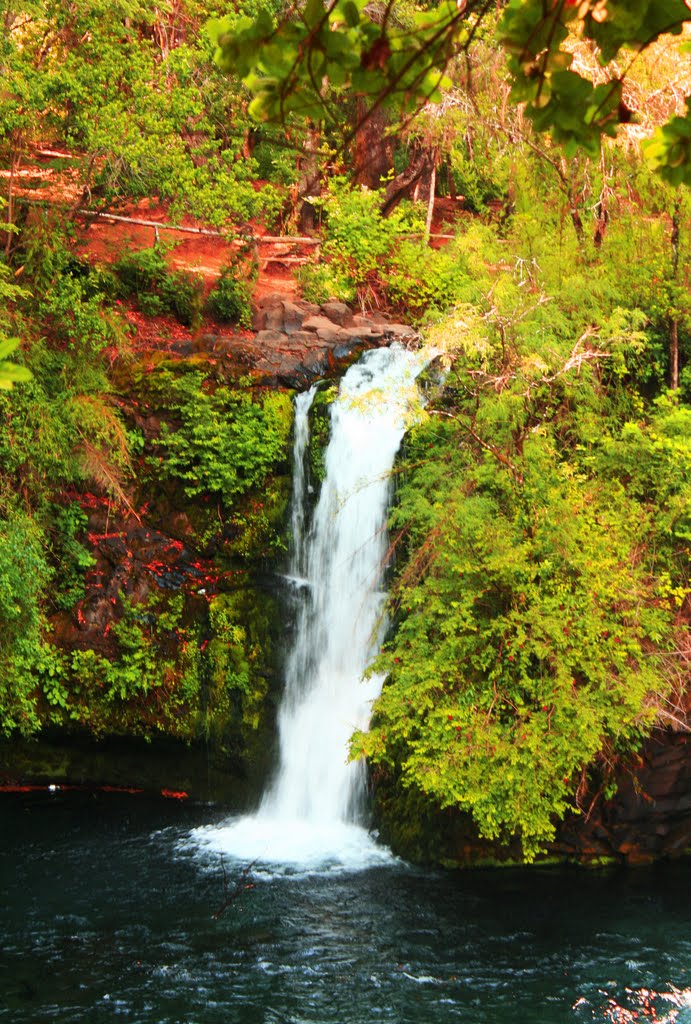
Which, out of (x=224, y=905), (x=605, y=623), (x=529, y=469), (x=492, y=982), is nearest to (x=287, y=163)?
(x=529, y=469)

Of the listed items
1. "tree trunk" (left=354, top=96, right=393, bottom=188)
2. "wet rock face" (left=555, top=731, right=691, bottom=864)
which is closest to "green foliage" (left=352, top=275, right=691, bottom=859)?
"wet rock face" (left=555, top=731, right=691, bottom=864)

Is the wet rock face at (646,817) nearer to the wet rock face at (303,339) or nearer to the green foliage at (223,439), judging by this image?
the wet rock face at (303,339)

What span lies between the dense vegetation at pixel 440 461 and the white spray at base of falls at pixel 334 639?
1.24 ft

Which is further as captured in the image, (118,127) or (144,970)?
(118,127)

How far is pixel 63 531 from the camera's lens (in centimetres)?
1069

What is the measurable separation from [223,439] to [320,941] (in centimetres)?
560

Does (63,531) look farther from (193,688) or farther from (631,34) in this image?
(631,34)

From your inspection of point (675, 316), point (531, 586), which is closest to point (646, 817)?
point (531, 586)

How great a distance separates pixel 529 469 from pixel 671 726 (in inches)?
98.4

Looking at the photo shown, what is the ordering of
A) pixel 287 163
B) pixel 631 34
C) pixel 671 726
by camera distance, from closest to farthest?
1. pixel 631 34
2. pixel 671 726
3. pixel 287 163

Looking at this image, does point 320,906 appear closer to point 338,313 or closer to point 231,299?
point 338,313

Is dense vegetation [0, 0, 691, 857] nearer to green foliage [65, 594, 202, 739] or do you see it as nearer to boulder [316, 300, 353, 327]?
green foliage [65, 594, 202, 739]

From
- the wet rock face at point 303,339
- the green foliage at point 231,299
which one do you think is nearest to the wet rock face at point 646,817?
the wet rock face at point 303,339

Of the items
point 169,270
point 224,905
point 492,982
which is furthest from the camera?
point 169,270
